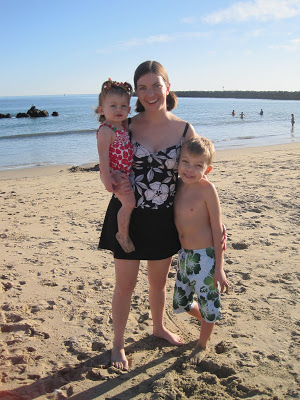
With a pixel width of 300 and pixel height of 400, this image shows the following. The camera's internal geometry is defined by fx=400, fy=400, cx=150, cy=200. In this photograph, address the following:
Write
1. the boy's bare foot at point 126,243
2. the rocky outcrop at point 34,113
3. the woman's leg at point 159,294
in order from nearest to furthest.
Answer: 1. the boy's bare foot at point 126,243
2. the woman's leg at point 159,294
3. the rocky outcrop at point 34,113

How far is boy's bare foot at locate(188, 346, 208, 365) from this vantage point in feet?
9.37

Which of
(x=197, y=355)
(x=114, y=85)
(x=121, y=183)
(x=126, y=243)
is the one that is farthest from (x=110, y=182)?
(x=197, y=355)

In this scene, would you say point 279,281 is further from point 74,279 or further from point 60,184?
point 60,184

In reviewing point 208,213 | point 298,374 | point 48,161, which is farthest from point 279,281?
point 48,161

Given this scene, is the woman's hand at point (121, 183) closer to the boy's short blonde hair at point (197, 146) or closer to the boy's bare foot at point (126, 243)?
the boy's bare foot at point (126, 243)

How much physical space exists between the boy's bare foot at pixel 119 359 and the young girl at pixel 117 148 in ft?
2.68

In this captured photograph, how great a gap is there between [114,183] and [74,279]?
1.99 metres

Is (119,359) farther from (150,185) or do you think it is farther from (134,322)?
(150,185)

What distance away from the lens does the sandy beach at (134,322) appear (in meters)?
2.64

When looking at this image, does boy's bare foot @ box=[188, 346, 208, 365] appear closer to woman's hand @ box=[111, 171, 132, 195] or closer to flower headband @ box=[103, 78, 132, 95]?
woman's hand @ box=[111, 171, 132, 195]

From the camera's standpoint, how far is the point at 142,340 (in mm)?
3225

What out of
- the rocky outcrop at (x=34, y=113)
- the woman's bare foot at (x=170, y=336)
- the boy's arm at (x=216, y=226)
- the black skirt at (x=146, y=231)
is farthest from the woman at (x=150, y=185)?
the rocky outcrop at (x=34, y=113)

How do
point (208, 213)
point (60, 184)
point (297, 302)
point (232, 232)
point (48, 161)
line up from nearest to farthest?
point (208, 213) < point (297, 302) < point (232, 232) < point (60, 184) < point (48, 161)

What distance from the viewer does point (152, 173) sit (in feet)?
8.80
